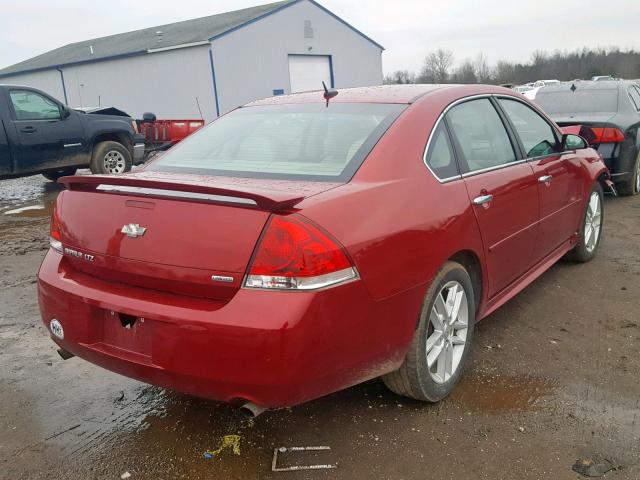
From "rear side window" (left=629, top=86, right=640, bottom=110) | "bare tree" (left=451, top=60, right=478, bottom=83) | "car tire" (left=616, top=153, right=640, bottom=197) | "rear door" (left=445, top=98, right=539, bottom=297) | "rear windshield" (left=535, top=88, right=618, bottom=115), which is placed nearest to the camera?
"rear door" (left=445, top=98, right=539, bottom=297)

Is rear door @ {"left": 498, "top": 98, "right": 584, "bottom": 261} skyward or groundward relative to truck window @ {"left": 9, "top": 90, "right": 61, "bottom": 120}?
groundward

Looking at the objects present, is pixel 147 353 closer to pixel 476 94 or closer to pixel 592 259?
pixel 476 94

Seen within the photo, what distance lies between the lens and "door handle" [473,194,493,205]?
3.03 metres

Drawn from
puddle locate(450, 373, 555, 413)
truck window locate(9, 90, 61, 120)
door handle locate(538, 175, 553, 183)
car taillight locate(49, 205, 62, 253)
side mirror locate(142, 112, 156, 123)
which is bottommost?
puddle locate(450, 373, 555, 413)

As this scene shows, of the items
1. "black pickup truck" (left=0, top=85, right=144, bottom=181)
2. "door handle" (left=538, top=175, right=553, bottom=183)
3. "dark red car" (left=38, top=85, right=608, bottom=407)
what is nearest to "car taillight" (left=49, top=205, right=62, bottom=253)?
"dark red car" (left=38, top=85, right=608, bottom=407)

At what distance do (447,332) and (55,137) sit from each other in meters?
8.71

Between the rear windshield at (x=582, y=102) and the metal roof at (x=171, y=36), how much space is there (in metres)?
16.6

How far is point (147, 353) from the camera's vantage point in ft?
7.68

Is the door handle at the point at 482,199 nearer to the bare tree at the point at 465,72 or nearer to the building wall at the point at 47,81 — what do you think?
the building wall at the point at 47,81

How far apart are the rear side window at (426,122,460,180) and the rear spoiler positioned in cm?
88

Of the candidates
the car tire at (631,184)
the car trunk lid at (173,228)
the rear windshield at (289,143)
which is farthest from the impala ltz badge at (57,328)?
the car tire at (631,184)

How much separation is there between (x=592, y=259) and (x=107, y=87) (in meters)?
25.9

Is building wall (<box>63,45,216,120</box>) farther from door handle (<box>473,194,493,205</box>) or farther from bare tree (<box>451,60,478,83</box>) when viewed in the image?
bare tree (<box>451,60,478,83</box>)

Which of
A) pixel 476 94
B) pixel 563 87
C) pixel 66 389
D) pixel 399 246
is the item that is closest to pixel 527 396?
pixel 399 246
